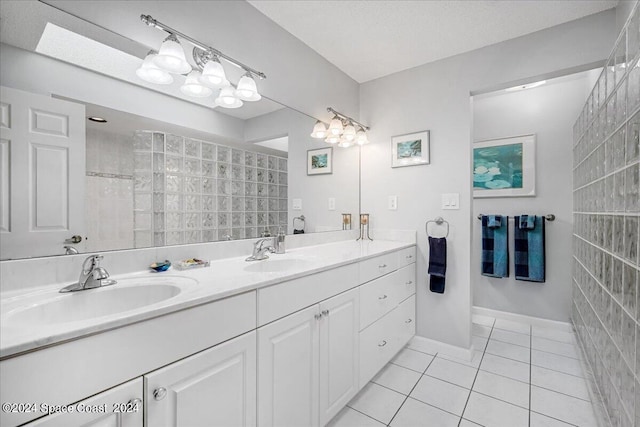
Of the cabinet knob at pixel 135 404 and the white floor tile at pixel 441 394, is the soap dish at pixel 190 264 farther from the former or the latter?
the white floor tile at pixel 441 394

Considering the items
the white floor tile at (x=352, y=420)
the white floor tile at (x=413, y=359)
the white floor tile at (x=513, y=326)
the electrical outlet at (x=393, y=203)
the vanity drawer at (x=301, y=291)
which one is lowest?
the white floor tile at (x=413, y=359)

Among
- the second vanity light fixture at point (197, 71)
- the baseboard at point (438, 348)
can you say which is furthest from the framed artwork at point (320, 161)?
the baseboard at point (438, 348)

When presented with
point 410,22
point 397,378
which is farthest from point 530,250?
point 410,22

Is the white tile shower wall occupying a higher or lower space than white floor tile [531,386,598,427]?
higher

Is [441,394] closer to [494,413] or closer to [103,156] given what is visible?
[494,413]

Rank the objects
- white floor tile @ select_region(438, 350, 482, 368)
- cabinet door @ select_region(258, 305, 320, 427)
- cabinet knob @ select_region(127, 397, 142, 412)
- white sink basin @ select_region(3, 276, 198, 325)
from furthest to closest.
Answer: white floor tile @ select_region(438, 350, 482, 368) → cabinet door @ select_region(258, 305, 320, 427) → white sink basin @ select_region(3, 276, 198, 325) → cabinet knob @ select_region(127, 397, 142, 412)

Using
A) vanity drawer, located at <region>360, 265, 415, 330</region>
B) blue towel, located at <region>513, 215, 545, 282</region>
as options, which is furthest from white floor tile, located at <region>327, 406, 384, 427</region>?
blue towel, located at <region>513, 215, 545, 282</region>

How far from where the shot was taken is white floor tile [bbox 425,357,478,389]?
6.30ft

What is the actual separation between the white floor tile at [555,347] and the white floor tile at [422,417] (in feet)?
4.46

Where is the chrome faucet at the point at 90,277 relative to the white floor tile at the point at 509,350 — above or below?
above

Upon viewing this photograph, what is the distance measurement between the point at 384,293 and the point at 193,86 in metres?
1.68

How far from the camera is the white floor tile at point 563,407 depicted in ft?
5.10

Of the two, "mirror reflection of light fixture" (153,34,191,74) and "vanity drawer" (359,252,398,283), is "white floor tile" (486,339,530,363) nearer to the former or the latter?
"vanity drawer" (359,252,398,283)

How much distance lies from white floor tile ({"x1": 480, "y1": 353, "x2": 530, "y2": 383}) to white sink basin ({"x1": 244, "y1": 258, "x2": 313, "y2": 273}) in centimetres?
158
